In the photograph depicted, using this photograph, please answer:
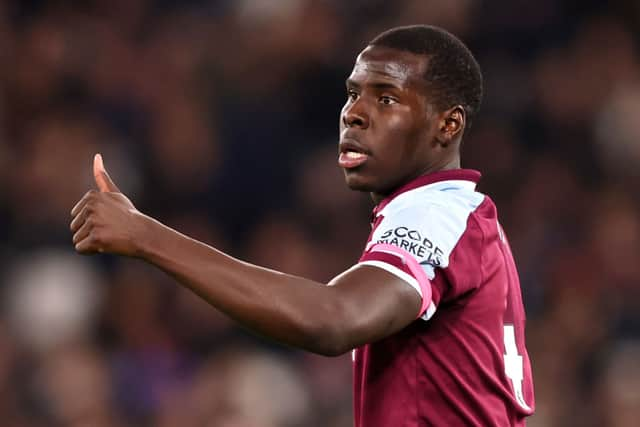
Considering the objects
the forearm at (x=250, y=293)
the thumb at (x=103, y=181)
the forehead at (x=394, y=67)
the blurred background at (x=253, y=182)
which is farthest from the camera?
the blurred background at (x=253, y=182)

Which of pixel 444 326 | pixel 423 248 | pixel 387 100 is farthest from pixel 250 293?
pixel 387 100

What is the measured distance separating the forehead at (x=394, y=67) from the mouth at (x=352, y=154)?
0.16m

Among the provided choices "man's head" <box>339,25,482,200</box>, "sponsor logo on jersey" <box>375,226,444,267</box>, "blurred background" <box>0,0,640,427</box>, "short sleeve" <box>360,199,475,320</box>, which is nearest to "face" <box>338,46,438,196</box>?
"man's head" <box>339,25,482,200</box>

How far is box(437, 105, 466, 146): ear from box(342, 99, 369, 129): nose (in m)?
0.19

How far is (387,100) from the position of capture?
2908 mm

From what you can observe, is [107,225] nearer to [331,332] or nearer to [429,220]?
[331,332]

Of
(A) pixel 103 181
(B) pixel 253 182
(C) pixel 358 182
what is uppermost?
(B) pixel 253 182

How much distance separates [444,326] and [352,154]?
1.56 feet

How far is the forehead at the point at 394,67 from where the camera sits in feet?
9.49

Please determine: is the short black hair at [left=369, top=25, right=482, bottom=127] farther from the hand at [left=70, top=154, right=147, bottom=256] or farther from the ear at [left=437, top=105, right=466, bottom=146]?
the hand at [left=70, top=154, right=147, bottom=256]

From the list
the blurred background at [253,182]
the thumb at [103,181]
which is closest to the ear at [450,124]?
the thumb at [103,181]

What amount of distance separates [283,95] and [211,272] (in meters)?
5.59

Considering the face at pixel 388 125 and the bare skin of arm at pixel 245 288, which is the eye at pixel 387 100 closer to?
the face at pixel 388 125

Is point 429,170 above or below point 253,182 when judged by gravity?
below
